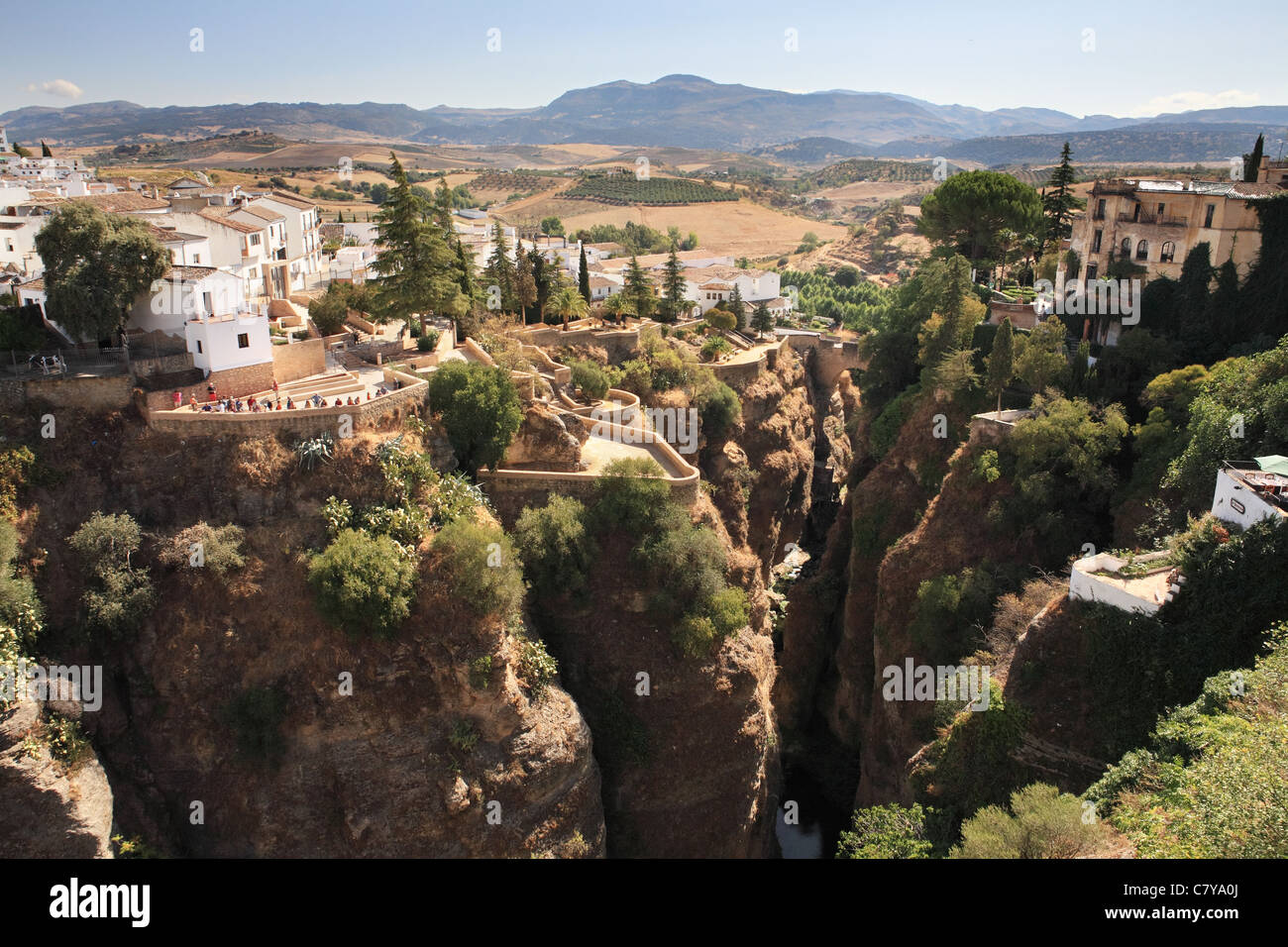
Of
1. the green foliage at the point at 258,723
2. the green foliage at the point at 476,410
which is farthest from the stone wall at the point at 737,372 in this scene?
the green foliage at the point at 258,723

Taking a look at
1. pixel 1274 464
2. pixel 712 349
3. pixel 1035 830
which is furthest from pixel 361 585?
pixel 712 349

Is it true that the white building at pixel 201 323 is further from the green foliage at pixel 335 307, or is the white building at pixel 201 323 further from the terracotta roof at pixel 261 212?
the terracotta roof at pixel 261 212

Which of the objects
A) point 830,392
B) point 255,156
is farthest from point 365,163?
point 830,392

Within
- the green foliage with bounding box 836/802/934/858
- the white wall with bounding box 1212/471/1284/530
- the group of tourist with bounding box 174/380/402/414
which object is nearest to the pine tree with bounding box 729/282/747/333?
the group of tourist with bounding box 174/380/402/414

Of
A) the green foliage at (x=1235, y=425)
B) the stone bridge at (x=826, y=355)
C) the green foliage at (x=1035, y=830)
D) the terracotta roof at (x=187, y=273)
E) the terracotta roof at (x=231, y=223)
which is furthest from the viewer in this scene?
the stone bridge at (x=826, y=355)

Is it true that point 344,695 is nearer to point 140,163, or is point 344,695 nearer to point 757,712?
point 757,712

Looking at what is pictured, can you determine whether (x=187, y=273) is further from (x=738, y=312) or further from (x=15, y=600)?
(x=738, y=312)

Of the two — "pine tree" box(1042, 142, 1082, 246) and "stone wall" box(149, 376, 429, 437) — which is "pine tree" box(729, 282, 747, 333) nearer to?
"pine tree" box(1042, 142, 1082, 246)
